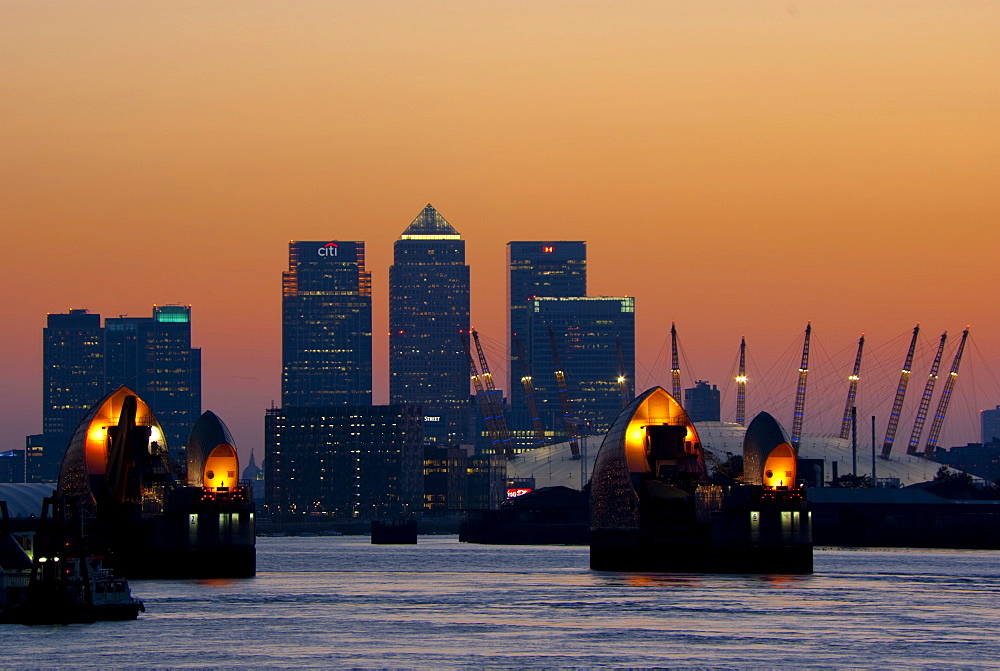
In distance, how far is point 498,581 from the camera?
137 metres

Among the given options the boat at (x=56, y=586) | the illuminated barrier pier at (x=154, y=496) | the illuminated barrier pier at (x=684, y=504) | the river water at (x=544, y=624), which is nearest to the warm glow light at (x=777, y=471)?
the illuminated barrier pier at (x=684, y=504)

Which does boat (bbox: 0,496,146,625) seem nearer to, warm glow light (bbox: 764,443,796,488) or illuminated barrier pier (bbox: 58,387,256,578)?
illuminated barrier pier (bbox: 58,387,256,578)

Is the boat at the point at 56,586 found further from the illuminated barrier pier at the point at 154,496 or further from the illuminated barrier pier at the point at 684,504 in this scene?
the illuminated barrier pier at the point at 684,504

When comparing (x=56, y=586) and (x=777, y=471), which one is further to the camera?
(x=777, y=471)

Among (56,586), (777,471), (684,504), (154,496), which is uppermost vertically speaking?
(777,471)

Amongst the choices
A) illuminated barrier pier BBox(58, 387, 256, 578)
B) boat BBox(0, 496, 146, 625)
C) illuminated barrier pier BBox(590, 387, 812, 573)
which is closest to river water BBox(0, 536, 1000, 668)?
boat BBox(0, 496, 146, 625)

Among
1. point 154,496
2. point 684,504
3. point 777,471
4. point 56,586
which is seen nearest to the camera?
point 56,586

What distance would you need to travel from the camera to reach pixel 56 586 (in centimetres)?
9125

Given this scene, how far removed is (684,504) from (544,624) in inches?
1825

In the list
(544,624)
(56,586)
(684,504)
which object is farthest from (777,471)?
(56,586)

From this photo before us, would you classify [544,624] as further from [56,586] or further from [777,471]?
[777,471]

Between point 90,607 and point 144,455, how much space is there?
50581mm

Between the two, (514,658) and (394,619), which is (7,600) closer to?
(394,619)

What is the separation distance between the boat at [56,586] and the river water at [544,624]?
1419mm
